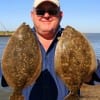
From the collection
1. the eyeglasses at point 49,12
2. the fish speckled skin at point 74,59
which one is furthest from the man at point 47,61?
the fish speckled skin at point 74,59

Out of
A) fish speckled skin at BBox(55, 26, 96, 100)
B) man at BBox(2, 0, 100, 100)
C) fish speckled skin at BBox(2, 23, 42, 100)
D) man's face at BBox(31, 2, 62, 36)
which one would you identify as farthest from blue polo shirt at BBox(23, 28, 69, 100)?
fish speckled skin at BBox(2, 23, 42, 100)

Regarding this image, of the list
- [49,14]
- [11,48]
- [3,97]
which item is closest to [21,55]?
[11,48]

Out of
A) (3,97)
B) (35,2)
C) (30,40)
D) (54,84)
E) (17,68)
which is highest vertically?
(35,2)

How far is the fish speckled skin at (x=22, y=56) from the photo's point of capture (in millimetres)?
5082

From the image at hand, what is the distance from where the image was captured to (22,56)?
16.8 ft

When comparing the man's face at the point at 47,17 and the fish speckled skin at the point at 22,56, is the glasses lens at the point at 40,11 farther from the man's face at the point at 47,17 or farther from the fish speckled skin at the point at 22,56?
the fish speckled skin at the point at 22,56

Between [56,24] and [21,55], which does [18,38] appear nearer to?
[21,55]

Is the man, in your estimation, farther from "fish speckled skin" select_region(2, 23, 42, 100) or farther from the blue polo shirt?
"fish speckled skin" select_region(2, 23, 42, 100)

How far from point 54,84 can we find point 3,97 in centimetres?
1323

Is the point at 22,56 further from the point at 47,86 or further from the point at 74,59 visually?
the point at 47,86

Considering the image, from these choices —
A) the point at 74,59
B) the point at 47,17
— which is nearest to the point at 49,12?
the point at 47,17

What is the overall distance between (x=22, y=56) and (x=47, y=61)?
0.92 m

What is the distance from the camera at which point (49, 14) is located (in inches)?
224

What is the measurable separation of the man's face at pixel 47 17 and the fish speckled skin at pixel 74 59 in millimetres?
558
